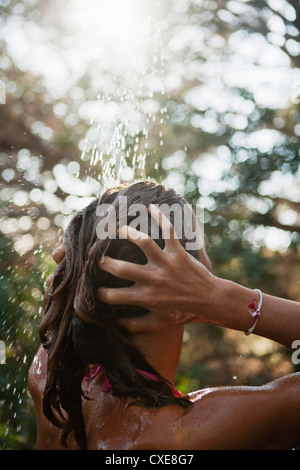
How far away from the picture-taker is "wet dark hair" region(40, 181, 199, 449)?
5.14 feet

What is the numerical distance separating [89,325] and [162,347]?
319 millimetres

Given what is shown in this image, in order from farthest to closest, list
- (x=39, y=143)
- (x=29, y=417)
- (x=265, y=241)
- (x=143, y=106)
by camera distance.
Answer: (x=39, y=143) < (x=143, y=106) < (x=265, y=241) < (x=29, y=417)

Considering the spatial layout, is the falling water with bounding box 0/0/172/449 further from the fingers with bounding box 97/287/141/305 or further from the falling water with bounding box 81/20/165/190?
the fingers with bounding box 97/287/141/305

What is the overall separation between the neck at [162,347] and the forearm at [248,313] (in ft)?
0.92

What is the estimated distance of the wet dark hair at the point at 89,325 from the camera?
5.14 feet

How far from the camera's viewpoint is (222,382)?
5.86 meters

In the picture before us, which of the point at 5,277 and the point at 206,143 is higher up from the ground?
the point at 206,143

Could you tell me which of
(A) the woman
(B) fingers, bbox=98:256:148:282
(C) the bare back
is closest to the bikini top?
(A) the woman

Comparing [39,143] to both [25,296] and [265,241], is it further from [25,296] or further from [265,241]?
[265,241]

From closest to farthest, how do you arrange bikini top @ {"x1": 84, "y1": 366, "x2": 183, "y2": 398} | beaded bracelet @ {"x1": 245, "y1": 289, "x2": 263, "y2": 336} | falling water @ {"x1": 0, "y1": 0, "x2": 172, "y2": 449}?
beaded bracelet @ {"x1": 245, "y1": 289, "x2": 263, "y2": 336} < bikini top @ {"x1": 84, "y1": 366, "x2": 183, "y2": 398} < falling water @ {"x1": 0, "y1": 0, "x2": 172, "y2": 449}

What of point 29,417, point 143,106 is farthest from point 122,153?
point 29,417

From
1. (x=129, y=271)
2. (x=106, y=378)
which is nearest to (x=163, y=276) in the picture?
(x=129, y=271)
